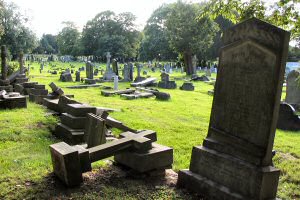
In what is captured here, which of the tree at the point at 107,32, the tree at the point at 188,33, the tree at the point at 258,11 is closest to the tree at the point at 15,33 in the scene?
the tree at the point at 107,32

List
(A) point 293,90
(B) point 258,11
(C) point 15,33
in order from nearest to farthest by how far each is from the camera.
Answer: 1. (B) point 258,11
2. (A) point 293,90
3. (C) point 15,33

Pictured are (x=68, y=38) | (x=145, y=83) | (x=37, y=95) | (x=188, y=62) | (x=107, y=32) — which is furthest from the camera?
(x=68, y=38)

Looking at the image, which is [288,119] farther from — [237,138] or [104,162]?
[104,162]

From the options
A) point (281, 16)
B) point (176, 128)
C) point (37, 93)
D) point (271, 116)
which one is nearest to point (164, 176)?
point (271, 116)

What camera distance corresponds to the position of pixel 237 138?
4453 mm

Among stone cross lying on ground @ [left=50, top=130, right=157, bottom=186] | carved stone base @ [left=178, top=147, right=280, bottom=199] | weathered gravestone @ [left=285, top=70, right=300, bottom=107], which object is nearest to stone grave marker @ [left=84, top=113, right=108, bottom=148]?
stone cross lying on ground @ [left=50, top=130, right=157, bottom=186]

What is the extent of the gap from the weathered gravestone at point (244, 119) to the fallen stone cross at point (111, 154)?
492 mm

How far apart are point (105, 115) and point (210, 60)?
5179cm

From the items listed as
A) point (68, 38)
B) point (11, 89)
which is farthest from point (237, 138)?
point (68, 38)

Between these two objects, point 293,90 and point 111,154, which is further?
point 293,90

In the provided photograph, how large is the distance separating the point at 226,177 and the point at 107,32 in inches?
2638

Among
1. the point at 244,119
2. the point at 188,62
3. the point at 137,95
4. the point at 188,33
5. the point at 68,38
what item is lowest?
the point at 137,95

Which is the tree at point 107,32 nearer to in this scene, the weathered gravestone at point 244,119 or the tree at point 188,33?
the tree at point 188,33

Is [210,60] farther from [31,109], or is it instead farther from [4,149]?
[4,149]
